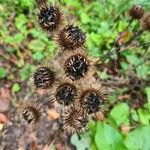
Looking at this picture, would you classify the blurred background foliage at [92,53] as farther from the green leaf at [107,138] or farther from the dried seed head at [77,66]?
the dried seed head at [77,66]

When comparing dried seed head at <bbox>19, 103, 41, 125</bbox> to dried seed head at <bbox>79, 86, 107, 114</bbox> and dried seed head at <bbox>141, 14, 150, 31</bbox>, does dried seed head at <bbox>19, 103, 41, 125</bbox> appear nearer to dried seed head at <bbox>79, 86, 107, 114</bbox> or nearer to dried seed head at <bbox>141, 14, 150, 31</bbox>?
Result: dried seed head at <bbox>79, 86, 107, 114</bbox>

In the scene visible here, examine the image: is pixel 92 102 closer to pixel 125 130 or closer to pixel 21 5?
pixel 125 130

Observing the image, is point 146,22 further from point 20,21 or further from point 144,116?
point 20,21

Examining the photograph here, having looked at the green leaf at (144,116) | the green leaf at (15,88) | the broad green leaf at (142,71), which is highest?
the broad green leaf at (142,71)

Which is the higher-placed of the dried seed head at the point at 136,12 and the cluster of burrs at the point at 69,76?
the dried seed head at the point at 136,12

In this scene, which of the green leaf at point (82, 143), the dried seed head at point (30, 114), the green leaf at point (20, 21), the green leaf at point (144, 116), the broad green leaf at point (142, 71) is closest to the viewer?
the dried seed head at point (30, 114)

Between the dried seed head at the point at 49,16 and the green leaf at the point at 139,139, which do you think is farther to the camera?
the green leaf at the point at 139,139

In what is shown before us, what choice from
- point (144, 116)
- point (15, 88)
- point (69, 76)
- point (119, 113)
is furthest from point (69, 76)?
point (144, 116)

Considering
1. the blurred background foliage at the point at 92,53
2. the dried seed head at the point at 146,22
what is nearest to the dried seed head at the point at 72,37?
the dried seed head at the point at 146,22
